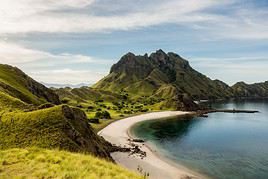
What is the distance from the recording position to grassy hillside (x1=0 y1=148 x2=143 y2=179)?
17.9 metres

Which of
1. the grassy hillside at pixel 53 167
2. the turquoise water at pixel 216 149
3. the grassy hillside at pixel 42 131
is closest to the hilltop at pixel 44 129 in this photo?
the grassy hillside at pixel 42 131

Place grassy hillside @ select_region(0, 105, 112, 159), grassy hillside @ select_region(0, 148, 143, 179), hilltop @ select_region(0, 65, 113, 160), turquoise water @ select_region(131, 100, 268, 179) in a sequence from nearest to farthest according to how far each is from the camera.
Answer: grassy hillside @ select_region(0, 148, 143, 179) < grassy hillside @ select_region(0, 105, 112, 159) < hilltop @ select_region(0, 65, 113, 160) < turquoise water @ select_region(131, 100, 268, 179)

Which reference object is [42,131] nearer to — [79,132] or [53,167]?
[79,132]

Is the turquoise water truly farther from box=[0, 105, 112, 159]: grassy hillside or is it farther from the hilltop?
box=[0, 105, 112, 159]: grassy hillside

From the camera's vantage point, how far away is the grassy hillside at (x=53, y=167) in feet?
58.8

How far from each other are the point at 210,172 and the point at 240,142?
46451 mm

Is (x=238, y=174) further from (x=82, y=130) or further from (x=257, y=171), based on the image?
(x=82, y=130)

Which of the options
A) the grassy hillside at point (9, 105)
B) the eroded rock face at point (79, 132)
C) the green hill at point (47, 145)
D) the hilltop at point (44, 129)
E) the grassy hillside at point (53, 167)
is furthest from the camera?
the grassy hillside at point (9, 105)

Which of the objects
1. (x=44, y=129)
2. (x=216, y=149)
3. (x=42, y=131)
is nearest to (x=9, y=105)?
(x=44, y=129)

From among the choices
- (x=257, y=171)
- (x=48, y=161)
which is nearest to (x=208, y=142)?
(x=257, y=171)

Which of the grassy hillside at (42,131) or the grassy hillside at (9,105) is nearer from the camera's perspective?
the grassy hillside at (42,131)

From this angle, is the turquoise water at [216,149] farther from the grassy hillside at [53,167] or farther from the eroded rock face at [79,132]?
the grassy hillside at [53,167]

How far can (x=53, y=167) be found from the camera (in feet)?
63.8

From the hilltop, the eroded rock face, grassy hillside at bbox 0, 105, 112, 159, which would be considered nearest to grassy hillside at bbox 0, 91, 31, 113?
the hilltop
